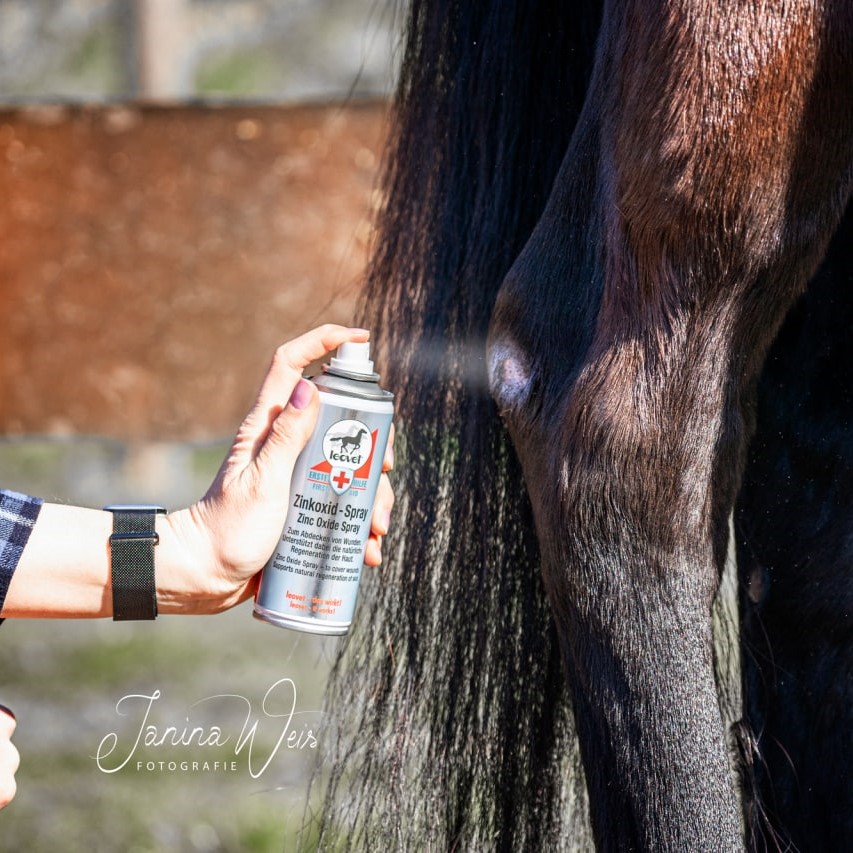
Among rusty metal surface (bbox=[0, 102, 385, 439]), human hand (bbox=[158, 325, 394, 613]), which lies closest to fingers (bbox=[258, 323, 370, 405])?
human hand (bbox=[158, 325, 394, 613])

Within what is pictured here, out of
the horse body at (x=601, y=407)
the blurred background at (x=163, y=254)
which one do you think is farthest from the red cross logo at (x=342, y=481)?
the blurred background at (x=163, y=254)

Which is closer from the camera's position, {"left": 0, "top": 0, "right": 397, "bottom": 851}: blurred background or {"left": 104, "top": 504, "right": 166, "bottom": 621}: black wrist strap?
{"left": 104, "top": 504, "right": 166, "bottom": 621}: black wrist strap

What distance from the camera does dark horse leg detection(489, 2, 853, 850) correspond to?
547mm

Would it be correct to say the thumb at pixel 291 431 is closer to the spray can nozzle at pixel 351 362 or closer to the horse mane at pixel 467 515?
the spray can nozzle at pixel 351 362

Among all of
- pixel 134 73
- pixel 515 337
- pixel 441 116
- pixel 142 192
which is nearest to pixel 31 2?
pixel 134 73

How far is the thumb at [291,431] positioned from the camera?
0.67m

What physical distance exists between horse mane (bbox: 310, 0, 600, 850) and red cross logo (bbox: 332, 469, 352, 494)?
0.13 m

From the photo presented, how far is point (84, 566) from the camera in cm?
70

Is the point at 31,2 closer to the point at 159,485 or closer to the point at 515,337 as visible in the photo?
the point at 159,485

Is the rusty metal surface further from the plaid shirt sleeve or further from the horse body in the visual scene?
the plaid shirt sleeve

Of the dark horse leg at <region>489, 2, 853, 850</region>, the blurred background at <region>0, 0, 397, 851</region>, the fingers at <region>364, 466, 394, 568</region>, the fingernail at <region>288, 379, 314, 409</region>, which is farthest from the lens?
the blurred background at <region>0, 0, 397, 851</region>

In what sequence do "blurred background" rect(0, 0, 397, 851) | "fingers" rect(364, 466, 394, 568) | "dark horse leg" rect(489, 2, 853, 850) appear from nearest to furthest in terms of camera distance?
1. "dark horse leg" rect(489, 2, 853, 850)
2. "fingers" rect(364, 466, 394, 568)
3. "blurred background" rect(0, 0, 397, 851)

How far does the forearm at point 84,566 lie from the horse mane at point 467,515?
0.55ft

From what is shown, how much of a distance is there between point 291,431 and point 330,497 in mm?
48
